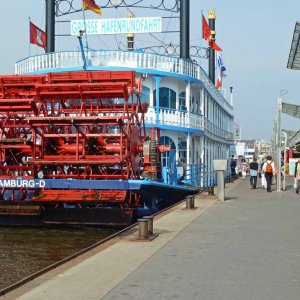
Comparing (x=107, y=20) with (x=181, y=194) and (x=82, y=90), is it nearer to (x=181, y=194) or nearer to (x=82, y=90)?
(x=82, y=90)

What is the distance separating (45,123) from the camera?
45.2ft

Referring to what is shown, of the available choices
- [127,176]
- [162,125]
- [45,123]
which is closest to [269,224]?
[127,176]

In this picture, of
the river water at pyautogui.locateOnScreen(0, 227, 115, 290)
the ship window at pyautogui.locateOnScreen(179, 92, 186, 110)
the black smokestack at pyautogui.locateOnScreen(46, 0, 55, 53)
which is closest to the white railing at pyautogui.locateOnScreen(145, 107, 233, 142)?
the ship window at pyautogui.locateOnScreen(179, 92, 186, 110)

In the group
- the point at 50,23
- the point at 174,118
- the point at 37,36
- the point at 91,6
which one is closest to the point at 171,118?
the point at 174,118

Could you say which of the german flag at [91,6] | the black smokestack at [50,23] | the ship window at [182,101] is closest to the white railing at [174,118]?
the ship window at [182,101]

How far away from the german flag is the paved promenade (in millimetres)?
11605

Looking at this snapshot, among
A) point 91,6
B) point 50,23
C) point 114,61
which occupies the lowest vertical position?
point 114,61

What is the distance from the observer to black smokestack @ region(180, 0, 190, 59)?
20.6m

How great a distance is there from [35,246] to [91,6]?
11.9 m

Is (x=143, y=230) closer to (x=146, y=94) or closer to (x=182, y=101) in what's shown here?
(x=146, y=94)

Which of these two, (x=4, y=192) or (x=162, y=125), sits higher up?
(x=162, y=125)

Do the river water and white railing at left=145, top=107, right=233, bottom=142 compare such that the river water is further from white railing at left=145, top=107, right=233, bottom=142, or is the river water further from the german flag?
the german flag

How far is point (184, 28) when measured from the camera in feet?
68.1

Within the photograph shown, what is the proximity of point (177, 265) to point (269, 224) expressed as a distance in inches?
174
